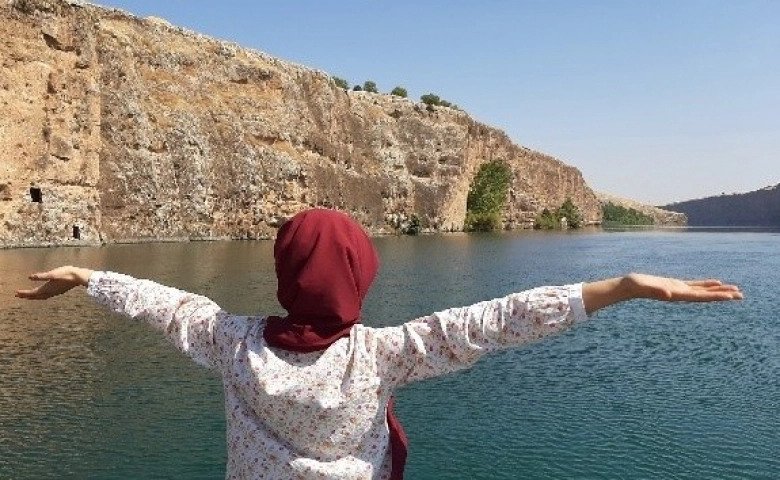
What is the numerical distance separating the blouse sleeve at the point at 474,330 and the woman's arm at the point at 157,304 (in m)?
0.80

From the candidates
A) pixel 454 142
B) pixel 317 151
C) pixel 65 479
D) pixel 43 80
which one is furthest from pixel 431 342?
pixel 454 142

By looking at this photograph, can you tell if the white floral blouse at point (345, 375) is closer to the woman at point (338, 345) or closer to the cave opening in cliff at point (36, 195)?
the woman at point (338, 345)

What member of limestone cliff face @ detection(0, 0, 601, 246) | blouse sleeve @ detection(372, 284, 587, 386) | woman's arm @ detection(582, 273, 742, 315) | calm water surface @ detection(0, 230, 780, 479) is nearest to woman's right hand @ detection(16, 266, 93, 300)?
blouse sleeve @ detection(372, 284, 587, 386)

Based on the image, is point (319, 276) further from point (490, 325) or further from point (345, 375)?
point (490, 325)

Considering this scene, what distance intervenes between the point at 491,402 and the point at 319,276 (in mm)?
13216

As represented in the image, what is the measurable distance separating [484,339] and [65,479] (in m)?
9.78

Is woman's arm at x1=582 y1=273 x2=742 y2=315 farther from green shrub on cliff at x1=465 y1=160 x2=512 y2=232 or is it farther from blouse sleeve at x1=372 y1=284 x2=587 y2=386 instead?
green shrub on cliff at x1=465 y1=160 x2=512 y2=232

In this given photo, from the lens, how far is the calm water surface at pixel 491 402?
11.8 metres

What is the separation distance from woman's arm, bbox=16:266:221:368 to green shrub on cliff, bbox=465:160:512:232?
123 m

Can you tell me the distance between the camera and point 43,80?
55656 millimetres

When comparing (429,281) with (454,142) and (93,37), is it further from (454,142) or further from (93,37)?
(454,142)

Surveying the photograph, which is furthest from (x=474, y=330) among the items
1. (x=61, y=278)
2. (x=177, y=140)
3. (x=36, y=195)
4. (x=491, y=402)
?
(x=177, y=140)

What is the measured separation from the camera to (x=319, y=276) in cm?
282

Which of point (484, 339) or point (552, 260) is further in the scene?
point (552, 260)
